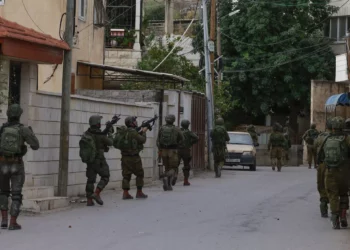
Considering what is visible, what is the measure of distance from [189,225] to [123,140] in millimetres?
4618

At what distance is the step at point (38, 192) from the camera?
14636mm

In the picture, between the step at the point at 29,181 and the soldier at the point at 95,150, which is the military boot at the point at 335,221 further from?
the step at the point at 29,181

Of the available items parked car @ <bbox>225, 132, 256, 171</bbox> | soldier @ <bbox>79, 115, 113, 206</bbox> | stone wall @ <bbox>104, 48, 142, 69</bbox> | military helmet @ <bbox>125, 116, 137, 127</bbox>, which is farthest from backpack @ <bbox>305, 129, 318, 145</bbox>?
soldier @ <bbox>79, 115, 113, 206</bbox>

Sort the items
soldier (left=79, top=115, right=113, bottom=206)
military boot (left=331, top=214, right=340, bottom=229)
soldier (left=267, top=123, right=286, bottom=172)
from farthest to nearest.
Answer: soldier (left=267, top=123, right=286, bottom=172) < soldier (left=79, top=115, right=113, bottom=206) < military boot (left=331, top=214, right=340, bottom=229)

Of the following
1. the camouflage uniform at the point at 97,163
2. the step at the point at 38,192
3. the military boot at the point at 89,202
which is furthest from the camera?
the military boot at the point at 89,202

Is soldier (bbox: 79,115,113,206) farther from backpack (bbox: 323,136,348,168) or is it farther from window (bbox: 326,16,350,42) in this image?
window (bbox: 326,16,350,42)

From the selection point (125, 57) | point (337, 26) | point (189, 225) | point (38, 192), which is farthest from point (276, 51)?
point (189, 225)

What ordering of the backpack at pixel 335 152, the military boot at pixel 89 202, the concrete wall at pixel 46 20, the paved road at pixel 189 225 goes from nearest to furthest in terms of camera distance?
the paved road at pixel 189 225 → the backpack at pixel 335 152 → the military boot at pixel 89 202 → the concrete wall at pixel 46 20

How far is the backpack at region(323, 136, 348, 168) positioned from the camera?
12492 millimetres

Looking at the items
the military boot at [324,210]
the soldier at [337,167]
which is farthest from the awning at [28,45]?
the military boot at [324,210]

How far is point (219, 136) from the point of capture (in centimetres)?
2539

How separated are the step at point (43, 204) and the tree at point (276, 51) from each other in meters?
31.5

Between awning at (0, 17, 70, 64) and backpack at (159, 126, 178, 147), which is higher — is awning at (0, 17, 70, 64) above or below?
above

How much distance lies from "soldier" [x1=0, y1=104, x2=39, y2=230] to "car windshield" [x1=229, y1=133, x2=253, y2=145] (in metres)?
21.1
